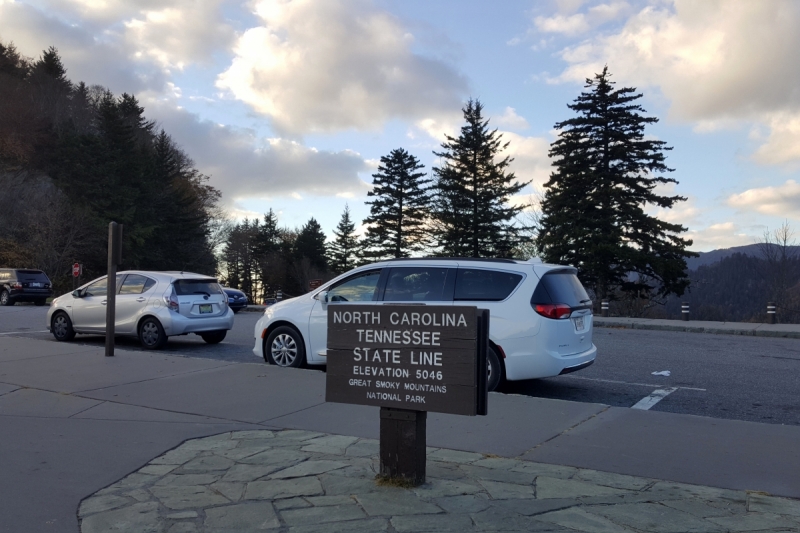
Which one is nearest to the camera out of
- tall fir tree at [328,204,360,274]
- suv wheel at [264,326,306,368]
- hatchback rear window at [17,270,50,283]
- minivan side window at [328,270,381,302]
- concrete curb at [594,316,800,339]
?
minivan side window at [328,270,381,302]

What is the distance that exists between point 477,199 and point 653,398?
41.7 meters

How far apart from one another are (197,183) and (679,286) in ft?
201

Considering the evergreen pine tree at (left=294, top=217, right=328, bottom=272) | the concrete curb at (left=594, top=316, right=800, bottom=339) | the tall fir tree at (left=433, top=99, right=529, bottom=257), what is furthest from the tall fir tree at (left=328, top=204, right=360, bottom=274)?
the concrete curb at (left=594, top=316, right=800, bottom=339)

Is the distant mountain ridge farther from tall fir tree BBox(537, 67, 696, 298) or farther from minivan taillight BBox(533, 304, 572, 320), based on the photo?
minivan taillight BBox(533, 304, 572, 320)

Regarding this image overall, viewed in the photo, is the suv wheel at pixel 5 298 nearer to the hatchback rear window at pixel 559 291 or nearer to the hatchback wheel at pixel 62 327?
the hatchback wheel at pixel 62 327

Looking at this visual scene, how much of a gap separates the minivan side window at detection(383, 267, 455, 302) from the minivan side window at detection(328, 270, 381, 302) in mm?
266

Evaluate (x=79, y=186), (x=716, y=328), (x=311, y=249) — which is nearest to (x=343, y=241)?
(x=311, y=249)

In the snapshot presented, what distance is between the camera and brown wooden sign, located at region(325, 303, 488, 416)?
461cm

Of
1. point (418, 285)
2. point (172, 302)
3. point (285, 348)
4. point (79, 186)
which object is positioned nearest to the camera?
point (418, 285)

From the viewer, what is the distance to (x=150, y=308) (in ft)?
43.2

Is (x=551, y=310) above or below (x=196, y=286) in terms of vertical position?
below

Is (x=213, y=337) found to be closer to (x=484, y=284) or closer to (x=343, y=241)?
(x=484, y=284)

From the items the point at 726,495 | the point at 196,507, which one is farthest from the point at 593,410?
the point at 196,507

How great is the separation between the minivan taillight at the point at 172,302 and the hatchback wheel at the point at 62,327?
8.16 ft
